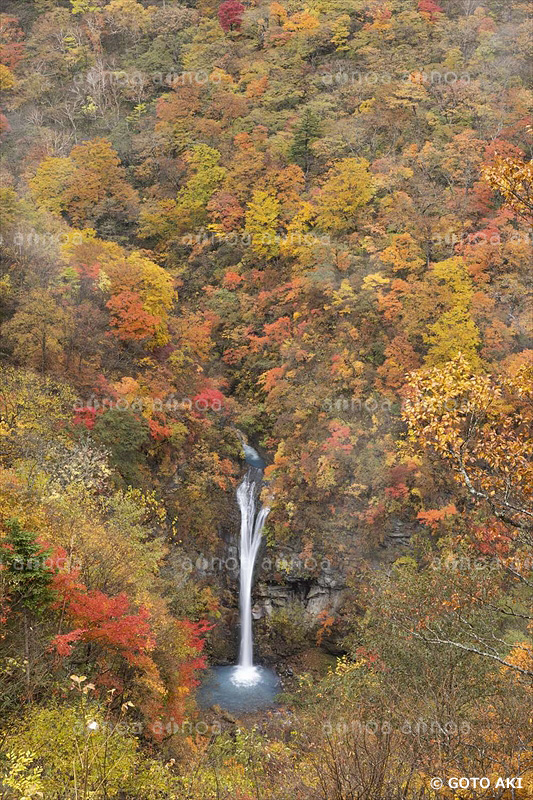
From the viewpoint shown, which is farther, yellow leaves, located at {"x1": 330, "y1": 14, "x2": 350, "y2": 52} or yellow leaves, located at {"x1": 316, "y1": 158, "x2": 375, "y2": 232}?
yellow leaves, located at {"x1": 330, "y1": 14, "x2": 350, "y2": 52}

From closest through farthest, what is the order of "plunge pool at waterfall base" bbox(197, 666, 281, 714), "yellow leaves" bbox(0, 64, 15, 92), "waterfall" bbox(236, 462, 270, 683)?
"plunge pool at waterfall base" bbox(197, 666, 281, 714) → "waterfall" bbox(236, 462, 270, 683) → "yellow leaves" bbox(0, 64, 15, 92)

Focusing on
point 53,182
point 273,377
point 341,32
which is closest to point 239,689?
point 273,377

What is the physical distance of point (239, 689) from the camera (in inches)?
922

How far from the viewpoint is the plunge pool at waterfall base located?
22109mm

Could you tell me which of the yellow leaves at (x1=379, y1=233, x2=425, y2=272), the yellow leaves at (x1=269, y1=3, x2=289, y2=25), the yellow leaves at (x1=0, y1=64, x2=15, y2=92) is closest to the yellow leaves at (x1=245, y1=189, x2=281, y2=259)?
the yellow leaves at (x1=379, y1=233, x2=425, y2=272)

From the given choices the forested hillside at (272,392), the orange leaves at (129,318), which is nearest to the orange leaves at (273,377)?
the forested hillside at (272,392)

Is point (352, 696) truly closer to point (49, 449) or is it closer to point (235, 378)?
point (49, 449)

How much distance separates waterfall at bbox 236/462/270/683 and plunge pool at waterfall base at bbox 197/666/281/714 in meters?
0.11

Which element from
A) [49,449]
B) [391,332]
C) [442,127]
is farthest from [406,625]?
[442,127]

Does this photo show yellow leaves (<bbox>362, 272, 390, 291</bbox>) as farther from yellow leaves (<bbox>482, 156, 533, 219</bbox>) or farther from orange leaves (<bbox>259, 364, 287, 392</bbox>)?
yellow leaves (<bbox>482, 156, 533, 219</bbox>)

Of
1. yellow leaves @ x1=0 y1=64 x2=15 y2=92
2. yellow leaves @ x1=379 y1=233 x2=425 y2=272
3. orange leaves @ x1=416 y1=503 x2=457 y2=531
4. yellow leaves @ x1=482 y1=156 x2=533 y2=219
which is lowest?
Answer: orange leaves @ x1=416 y1=503 x2=457 y2=531

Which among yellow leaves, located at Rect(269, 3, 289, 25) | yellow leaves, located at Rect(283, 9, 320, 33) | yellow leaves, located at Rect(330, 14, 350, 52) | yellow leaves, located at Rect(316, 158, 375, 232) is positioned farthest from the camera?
yellow leaves, located at Rect(269, 3, 289, 25)

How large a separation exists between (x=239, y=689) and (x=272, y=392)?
1313 centimetres

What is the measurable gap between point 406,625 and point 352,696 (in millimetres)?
3029
